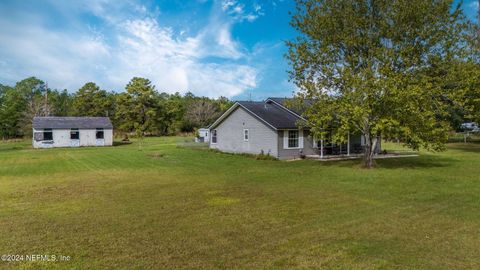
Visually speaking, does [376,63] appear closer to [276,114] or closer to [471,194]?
[471,194]

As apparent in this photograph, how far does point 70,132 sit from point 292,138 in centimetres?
2381

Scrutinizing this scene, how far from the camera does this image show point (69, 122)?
33.7 meters

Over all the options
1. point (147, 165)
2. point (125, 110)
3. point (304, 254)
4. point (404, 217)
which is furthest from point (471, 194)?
point (125, 110)

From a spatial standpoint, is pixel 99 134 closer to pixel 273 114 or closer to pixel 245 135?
pixel 245 135

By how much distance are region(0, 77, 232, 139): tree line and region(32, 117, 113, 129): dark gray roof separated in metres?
9.60

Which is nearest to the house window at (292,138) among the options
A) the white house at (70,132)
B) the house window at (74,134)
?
the white house at (70,132)

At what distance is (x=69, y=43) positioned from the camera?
76.8 ft

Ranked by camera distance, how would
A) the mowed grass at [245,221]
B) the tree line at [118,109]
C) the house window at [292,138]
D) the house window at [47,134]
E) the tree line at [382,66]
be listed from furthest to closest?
the tree line at [118,109], the house window at [47,134], the house window at [292,138], the tree line at [382,66], the mowed grass at [245,221]

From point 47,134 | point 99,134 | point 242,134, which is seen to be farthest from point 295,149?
point 47,134

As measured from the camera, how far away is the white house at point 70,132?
3167 cm

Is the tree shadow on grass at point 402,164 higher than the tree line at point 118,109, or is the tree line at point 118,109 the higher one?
the tree line at point 118,109

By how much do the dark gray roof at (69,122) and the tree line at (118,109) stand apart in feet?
31.5

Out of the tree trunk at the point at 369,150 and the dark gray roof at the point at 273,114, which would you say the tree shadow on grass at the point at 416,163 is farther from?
the dark gray roof at the point at 273,114

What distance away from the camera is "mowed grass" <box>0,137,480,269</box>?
4.91m
